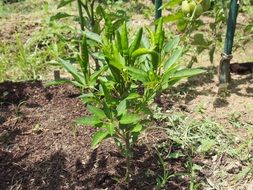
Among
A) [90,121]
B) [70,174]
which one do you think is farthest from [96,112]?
[70,174]

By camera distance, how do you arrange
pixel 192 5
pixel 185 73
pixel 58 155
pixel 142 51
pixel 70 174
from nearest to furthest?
pixel 142 51 < pixel 185 73 < pixel 70 174 < pixel 58 155 < pixel 192 5

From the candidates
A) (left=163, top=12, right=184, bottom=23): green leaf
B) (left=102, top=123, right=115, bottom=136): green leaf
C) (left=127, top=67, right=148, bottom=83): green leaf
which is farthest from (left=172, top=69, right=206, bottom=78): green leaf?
(left=163, top=12, right=184, bottom=23): green leaf

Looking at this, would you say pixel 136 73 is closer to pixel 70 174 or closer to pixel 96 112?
pixel 96 112

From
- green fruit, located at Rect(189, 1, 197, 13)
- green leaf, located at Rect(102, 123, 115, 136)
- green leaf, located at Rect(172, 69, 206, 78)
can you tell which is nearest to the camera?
green leaf, located at Rect(102, 123, 115, 136)

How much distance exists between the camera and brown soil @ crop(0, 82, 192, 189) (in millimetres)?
2027

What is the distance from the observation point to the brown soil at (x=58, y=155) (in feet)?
6.65

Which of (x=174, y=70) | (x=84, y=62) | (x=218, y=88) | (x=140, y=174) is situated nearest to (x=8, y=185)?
(x=140, y=174)

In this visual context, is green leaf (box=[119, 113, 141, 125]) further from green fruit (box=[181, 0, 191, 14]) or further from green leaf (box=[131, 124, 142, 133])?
green fruit (box=[181, 0, 191, 14])

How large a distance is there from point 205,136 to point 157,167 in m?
0.36

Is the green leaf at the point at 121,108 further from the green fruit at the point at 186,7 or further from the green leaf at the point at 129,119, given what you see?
the green fruit at the point at 186,7

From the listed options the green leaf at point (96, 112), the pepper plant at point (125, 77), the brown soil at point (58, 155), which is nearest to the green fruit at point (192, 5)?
the pepper plant at point (125, 77)

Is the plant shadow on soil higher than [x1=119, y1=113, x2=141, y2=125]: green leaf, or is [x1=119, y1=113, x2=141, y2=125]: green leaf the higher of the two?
[x1=119, y1=113, x2=141, y2=125]: green leaf

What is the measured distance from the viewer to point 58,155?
2.17 meters

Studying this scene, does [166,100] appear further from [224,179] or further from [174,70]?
[174,70]
